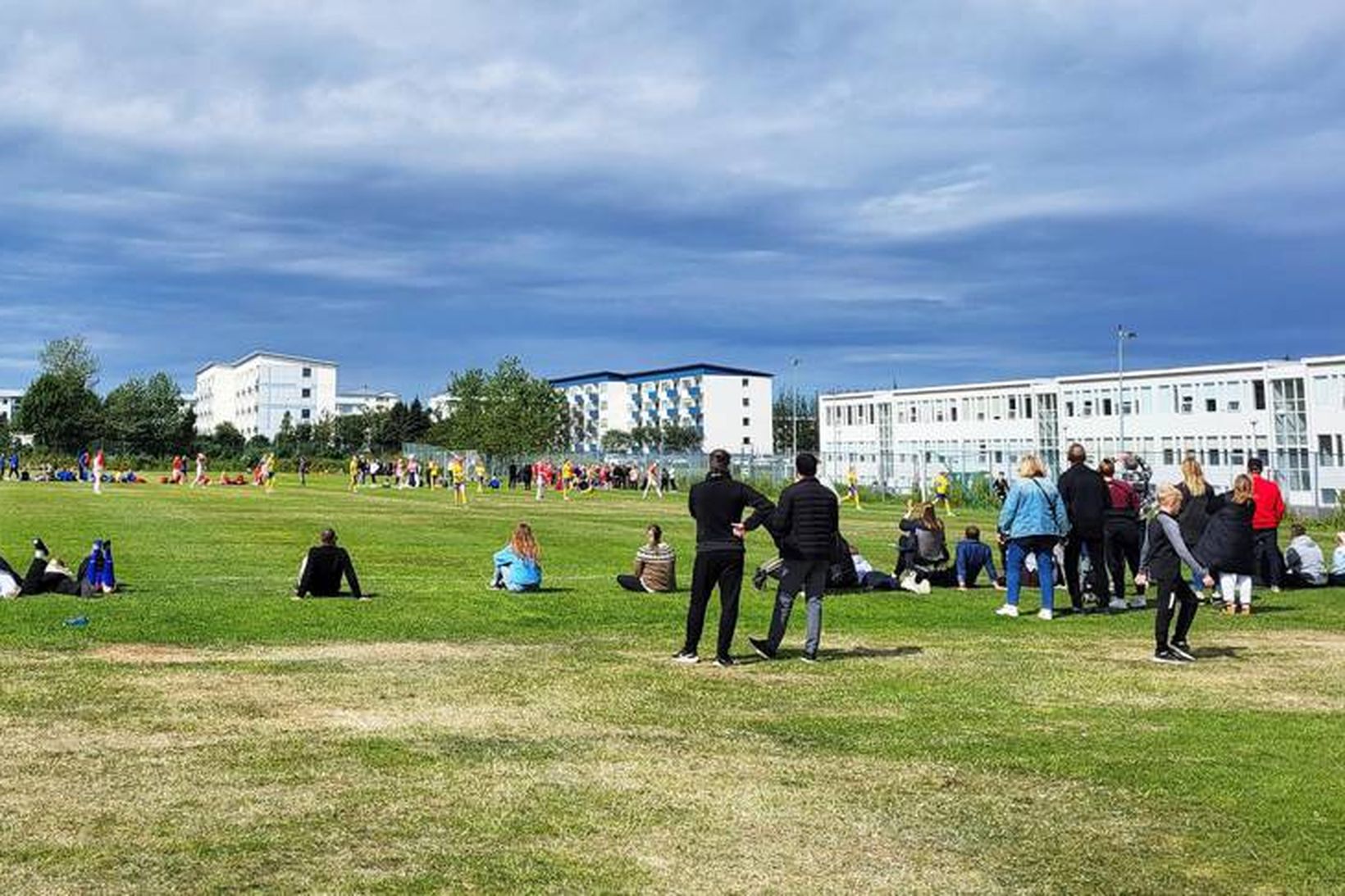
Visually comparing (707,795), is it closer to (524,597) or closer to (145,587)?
(524,597)

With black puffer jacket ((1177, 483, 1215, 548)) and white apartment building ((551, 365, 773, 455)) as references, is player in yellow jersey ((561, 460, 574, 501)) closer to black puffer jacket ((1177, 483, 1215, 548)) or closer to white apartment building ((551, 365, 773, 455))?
black puffer jacket ((1177, 483, 1215, 548))

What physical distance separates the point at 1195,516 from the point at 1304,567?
3.96 m

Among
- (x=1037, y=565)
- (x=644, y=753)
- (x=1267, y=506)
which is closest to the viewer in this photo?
(x=644, y=753)

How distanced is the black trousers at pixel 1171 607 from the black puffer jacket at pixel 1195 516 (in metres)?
5.22

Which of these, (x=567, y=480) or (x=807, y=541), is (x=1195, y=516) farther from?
(x=567, y=480)

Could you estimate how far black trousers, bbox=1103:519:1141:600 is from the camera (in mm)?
18016

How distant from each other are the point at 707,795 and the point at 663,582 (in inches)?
458

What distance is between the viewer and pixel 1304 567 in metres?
20.8

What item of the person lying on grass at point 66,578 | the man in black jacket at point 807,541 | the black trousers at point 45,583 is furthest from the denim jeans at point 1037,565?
the black trousers at point 45,583

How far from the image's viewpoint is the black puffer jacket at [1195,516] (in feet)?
59.2

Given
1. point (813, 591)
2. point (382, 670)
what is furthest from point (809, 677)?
point (382, 670)

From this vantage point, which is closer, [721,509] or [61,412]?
[721,509]

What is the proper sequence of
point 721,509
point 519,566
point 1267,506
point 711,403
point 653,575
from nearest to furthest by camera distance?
point 721,509 → point 519,566 → point 653,575 → point 1267,506 → point 711,403

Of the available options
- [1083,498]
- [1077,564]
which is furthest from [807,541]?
[1077,564]
